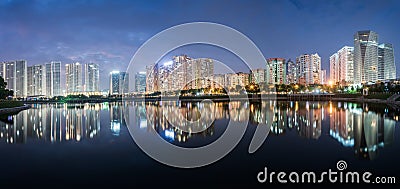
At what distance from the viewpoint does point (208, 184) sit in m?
5.46

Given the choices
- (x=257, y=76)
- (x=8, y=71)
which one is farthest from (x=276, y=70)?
(x=8, y=71)

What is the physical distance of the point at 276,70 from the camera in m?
128

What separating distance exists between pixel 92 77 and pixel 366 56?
132316 mm

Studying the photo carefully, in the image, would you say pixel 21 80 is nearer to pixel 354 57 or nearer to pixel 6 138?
pixel 6 138

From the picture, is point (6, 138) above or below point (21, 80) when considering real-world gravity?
below

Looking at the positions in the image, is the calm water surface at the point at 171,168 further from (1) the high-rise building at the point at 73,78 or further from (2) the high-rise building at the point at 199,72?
(1) the high-rise building at the point at 73,78

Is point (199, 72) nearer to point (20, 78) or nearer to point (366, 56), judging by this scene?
point (20, 78)

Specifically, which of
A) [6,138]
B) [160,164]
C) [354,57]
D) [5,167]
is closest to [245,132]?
[160,164]

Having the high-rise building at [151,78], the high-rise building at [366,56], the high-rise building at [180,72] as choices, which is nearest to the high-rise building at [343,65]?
the high-rise building at [366,56]

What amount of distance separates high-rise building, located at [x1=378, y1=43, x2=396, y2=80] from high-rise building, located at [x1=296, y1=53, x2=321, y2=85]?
27456 mm

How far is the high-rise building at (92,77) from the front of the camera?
123m

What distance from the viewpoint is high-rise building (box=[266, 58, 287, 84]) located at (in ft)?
415

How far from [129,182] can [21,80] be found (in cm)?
12476

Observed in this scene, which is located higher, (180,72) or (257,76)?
(180,72)
